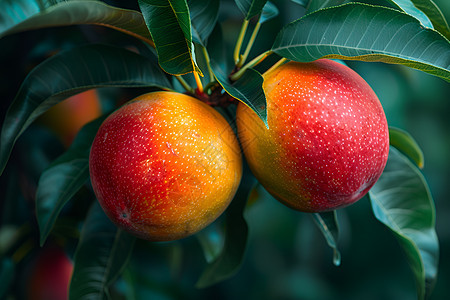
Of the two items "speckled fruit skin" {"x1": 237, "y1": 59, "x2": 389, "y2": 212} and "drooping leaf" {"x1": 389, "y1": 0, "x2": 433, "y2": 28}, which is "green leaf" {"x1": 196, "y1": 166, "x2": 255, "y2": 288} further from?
"drooping leaf" {"x1": 389, "y1": 0, "x2": 433, "y2": 28}

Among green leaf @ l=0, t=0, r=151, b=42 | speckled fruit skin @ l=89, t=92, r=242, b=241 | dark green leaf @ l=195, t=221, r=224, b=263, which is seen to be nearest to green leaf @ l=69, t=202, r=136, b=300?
speckled fruit skin @ l=89, t=92, r=242, b=241

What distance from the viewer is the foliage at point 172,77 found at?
0.54 m

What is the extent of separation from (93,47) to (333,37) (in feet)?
1.24

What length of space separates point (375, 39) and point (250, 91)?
18 centimetres

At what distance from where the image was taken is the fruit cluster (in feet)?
1.82

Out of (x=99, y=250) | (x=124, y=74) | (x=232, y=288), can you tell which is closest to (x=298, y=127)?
(x=124, y=74)

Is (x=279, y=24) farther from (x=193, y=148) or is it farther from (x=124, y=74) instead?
(x=193, y=148)

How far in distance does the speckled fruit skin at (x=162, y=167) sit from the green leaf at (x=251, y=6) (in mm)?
163

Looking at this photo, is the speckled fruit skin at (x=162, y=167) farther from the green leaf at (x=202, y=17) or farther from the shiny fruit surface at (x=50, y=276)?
the shiny fruit surface at (x=50, y=276)

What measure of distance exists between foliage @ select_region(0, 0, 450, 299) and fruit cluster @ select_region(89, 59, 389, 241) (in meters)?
0.05

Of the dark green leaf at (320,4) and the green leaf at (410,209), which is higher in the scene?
the dark green leaf at (320,4)

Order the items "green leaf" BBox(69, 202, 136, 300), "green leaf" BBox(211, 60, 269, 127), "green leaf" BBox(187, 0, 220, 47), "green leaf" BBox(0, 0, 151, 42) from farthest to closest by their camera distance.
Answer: "green leaf" BBox(69, 202, 136, 300) → "green leaf" BBox(187, 0, 220, 47) → "green leaf" BBox(211, 60, 269, 127) → "green leaf" BBox(0, 0, 151, 42)

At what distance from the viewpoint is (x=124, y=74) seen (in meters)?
0.70

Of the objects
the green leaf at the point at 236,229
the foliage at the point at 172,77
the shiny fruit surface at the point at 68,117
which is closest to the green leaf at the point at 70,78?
A: the foliage at the point at 172,77
